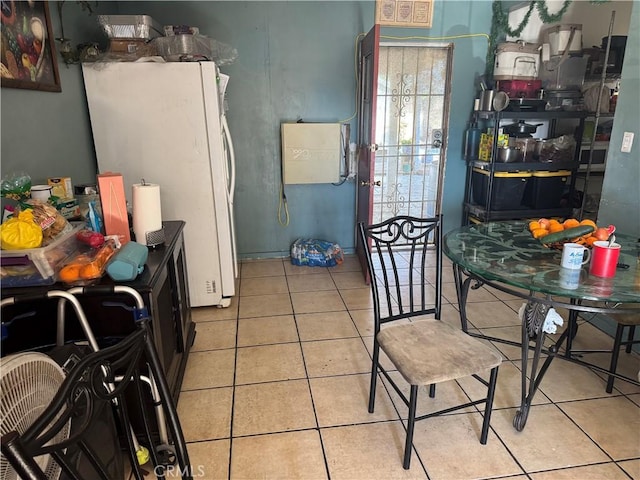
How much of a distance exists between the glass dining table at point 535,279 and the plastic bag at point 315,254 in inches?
72.1

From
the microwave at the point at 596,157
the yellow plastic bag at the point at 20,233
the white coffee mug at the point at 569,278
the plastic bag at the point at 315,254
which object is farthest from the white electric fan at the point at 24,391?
the microwave at the point at 596,157

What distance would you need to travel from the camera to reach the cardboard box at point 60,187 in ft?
6.19

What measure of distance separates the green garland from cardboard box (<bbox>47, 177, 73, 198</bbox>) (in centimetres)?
360

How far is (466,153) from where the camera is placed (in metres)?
4.07

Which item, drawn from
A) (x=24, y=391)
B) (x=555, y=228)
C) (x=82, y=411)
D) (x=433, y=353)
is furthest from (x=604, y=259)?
(x=24, y=391)

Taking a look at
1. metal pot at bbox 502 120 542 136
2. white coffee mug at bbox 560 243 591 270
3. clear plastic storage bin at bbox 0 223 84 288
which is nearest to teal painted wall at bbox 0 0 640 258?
metal pot at bbox 502 120 542 136

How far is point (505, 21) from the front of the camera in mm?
3686

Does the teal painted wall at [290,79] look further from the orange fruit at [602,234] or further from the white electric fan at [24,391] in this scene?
the white electric fan at [24,391]

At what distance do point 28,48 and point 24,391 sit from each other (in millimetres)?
1663

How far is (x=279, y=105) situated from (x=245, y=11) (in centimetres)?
80

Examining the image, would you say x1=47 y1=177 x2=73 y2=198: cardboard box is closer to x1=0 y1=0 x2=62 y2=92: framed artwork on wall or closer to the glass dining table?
x1=0 y1=0 x2=62 y2=92: framed artwork on wall

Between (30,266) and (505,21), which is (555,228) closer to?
(30,266)

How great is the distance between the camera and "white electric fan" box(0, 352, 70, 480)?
90 cm

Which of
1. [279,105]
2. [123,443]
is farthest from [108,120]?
[123,443]
